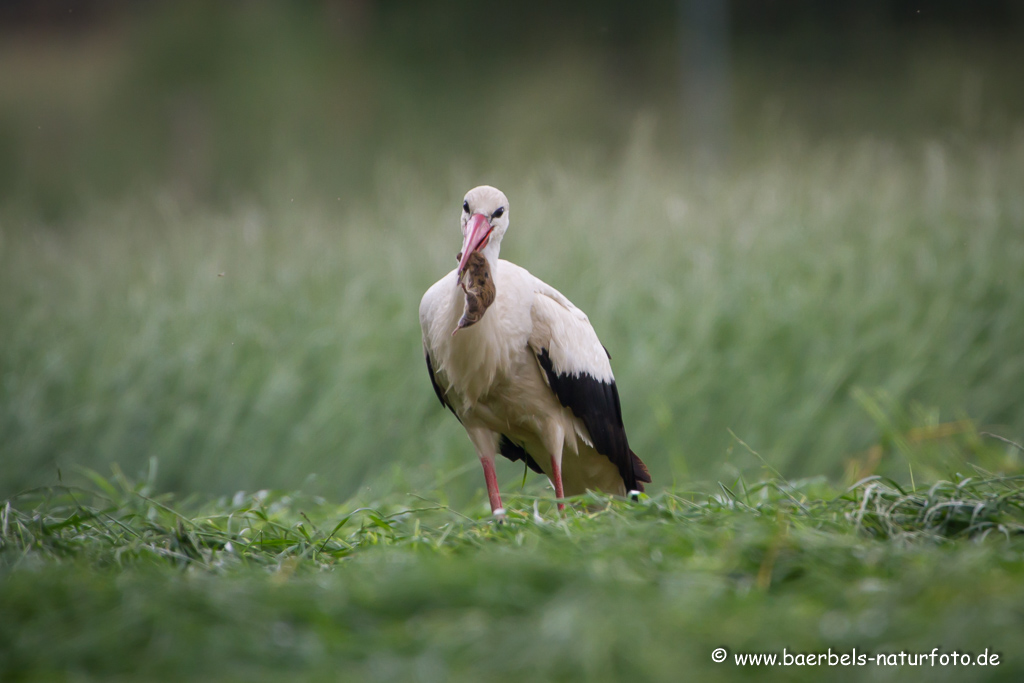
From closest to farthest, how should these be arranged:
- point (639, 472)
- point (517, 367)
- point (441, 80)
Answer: point (517, 367) < point (639, 472) < point (441, 80)

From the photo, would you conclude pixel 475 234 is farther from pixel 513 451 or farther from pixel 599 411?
pixel 513 451

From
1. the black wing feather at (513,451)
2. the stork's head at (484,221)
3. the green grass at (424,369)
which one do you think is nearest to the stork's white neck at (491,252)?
the stork's head at (484,221)

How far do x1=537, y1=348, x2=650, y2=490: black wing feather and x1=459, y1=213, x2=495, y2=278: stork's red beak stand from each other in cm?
44

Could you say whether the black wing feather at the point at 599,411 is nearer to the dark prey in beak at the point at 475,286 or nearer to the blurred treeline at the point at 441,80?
the dark prey in beak at the point at 475,286

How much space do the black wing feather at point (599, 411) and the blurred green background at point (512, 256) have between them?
60 centimetres

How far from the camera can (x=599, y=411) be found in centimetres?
255

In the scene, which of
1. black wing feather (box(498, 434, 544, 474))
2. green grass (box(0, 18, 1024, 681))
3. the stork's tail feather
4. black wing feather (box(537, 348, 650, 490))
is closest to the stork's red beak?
black wing feather (box(537, 348, 650, 490))

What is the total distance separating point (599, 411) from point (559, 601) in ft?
4.20

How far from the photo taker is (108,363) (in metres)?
3.94

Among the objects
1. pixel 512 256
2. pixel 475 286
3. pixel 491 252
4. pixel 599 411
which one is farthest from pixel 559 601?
pixel 512 256

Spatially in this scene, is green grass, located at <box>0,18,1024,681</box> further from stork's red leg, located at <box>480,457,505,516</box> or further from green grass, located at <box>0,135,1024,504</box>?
stork's red leg, located at <box>480,457,505,516</box>

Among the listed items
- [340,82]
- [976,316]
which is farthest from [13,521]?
[340,82]

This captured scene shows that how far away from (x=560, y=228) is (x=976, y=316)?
2.13 meters

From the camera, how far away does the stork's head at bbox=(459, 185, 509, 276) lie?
2.08 metres
